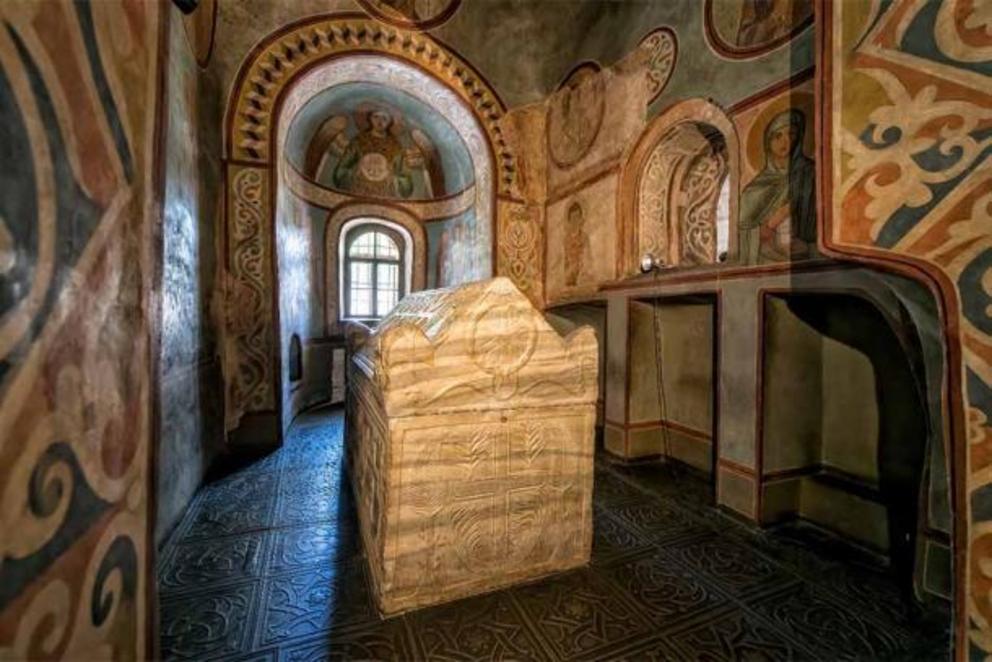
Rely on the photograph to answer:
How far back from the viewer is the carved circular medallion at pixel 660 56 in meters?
3.94

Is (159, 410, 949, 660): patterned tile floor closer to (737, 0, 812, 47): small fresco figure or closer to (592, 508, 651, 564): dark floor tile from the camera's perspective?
(592, 508, 651, 564): dark floor tile

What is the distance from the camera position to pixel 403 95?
6203mm

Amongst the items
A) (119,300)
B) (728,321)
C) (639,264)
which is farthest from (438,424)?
(639,264)

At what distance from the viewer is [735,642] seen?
1918 mm

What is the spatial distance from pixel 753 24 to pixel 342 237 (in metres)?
6.73

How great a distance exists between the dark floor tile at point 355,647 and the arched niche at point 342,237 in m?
6.11

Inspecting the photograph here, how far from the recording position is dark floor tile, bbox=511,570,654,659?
6.23 feet

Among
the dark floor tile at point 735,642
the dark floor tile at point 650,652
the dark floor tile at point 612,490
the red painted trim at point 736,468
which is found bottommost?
the dark floor tile at point 735,642

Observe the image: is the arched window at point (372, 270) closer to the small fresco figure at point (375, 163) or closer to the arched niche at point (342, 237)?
the arched niche at point (342, 237)

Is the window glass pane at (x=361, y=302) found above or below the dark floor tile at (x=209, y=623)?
above

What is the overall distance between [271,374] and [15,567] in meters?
4.49

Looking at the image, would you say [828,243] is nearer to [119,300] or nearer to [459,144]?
[119,300]

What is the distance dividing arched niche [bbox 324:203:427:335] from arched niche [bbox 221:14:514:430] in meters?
2.04

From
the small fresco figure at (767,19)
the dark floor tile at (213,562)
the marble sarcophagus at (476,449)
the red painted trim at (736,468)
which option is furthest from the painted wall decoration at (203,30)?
the red painted trim at (736,468)
